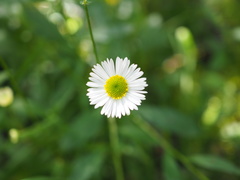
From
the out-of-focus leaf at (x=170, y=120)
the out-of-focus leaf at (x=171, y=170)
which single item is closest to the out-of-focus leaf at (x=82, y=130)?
the out-of-focus leaf at (x=170, y=120)

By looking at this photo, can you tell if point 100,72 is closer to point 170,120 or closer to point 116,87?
point 116,87

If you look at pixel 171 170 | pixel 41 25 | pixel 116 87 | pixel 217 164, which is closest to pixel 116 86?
pixel 116 87

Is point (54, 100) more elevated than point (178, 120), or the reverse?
point (54, 100)

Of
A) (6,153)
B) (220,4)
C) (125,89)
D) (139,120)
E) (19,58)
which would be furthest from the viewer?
(220,4)

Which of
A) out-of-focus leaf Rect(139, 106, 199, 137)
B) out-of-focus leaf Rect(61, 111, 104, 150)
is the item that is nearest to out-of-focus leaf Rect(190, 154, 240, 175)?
out-of-focus leaf Rect(139, 106, 199, 137)

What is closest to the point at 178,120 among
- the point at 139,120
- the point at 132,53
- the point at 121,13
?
the point at 139,120

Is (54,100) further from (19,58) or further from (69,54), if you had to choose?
(19,58)
